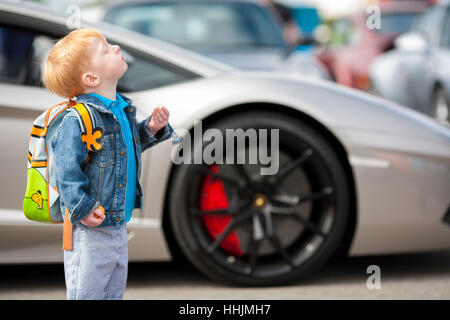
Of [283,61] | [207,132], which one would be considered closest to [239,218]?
[207,132]

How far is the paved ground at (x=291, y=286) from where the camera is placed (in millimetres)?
3328

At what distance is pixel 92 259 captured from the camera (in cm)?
220

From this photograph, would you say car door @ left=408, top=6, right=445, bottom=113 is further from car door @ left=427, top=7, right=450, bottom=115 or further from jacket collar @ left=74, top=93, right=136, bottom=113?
jacket collar @ left=74, top=93, right=136, bottom=113

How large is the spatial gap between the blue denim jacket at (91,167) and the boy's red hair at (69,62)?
61 mm

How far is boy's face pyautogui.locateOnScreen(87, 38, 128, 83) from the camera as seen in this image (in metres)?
2.18

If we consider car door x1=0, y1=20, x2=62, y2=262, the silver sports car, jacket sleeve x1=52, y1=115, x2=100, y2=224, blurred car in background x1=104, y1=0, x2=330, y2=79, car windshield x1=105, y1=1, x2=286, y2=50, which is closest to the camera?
jacket sleeve x1=52, y1=115, x2=100, y2=224

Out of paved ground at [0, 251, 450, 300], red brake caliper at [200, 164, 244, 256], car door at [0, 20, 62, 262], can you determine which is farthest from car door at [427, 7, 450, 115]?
car door at [0, 20, 62, 262]

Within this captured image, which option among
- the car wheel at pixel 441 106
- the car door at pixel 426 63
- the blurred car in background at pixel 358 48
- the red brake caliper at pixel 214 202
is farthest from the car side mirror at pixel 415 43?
the red brake caliper at pixel 214 202

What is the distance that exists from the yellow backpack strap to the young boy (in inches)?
0.4

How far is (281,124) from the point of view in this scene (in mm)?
3367

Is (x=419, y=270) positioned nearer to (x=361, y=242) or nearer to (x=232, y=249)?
(x=361, y=242)

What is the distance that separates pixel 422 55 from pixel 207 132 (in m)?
5.53

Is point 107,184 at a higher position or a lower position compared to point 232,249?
higher

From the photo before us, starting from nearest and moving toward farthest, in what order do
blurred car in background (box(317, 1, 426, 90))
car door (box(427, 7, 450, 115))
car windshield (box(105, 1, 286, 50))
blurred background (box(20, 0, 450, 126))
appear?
blurred background (box(20, 0, 450, 126)) < car windshield (box(105, 1, 286, 50)) < car door (box(427, 7, 450, 115)) < blurred car in background (box(317, 1, 426, 90))
